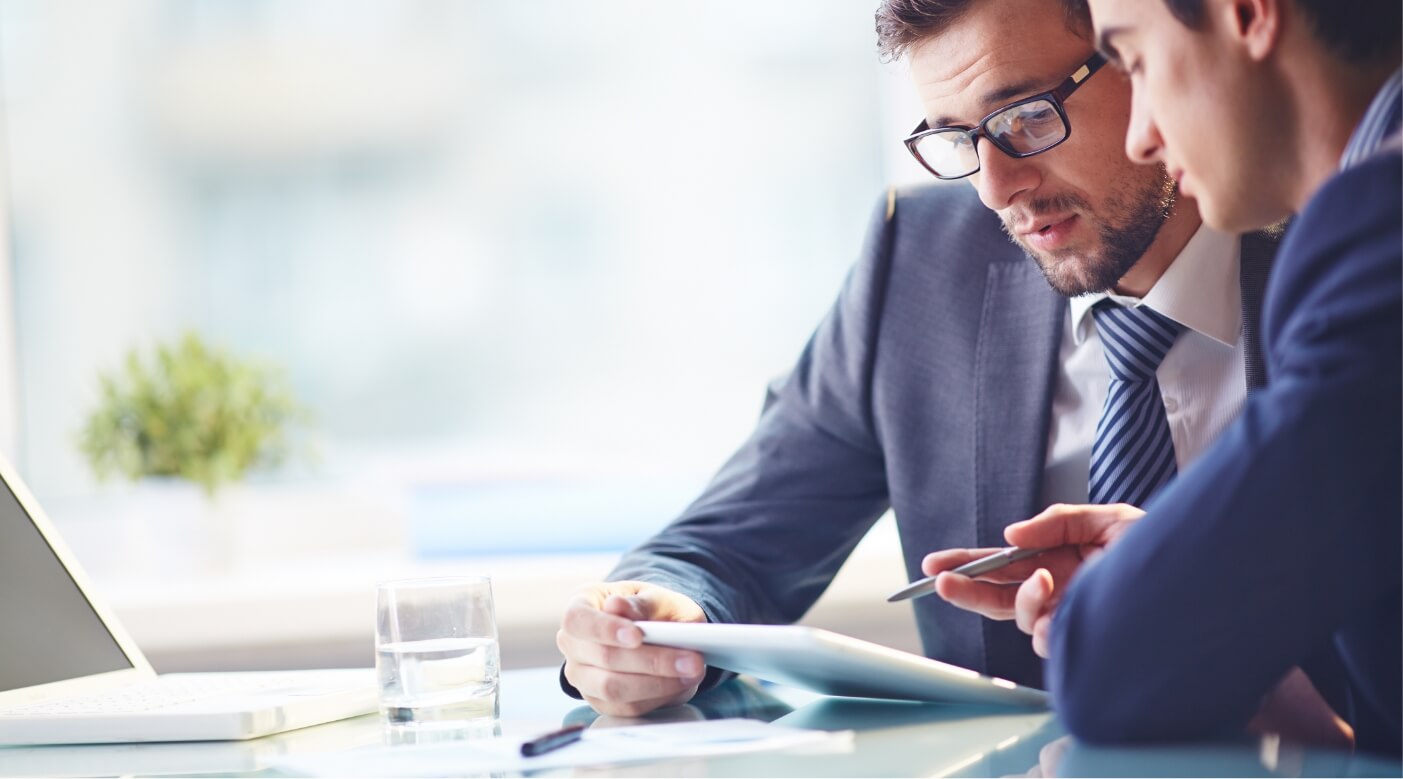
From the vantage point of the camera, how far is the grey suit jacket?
160 cm

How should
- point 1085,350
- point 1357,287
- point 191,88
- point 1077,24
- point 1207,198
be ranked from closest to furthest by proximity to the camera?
point 1357,287 < point 1207,198 < point 1077,24 < point 1085,350 < point 191,88

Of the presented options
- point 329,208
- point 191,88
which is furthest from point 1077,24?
point 191,88

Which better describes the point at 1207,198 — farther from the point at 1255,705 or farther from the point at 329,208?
the point at 329,208

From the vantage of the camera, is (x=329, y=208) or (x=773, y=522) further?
(x=329, y=208)

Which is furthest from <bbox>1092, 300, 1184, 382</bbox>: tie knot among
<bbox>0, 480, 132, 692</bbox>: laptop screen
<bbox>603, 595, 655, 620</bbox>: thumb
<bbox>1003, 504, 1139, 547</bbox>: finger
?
<bbox>0, 480, 132, 692</bbox>: laptop screen

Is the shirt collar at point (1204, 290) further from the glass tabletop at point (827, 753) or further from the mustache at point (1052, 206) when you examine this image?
the glass tabletop at point (827, 753)

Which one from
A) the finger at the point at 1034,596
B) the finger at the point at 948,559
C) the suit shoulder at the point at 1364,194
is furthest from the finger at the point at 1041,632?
the suit shoulder at the point at 1364,194

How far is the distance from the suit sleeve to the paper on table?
63 centimetres

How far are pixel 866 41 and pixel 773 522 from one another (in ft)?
5.01

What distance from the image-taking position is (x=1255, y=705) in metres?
0.84

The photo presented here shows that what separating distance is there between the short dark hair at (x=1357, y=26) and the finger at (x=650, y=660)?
0.67 m

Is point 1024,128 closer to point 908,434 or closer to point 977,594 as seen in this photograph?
point 908,434

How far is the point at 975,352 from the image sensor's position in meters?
1.66

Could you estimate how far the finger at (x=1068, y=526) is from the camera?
1131 millimetres
